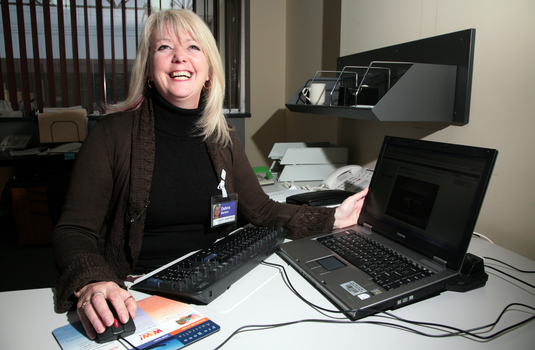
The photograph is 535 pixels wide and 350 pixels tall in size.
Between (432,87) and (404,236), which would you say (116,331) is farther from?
(432,87)

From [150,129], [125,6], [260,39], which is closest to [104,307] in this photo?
[150,129]

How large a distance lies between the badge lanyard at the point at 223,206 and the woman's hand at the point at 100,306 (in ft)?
1.51

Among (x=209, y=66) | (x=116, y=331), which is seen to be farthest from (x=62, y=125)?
(x=116, y=331)

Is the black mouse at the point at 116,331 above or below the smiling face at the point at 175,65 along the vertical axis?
below

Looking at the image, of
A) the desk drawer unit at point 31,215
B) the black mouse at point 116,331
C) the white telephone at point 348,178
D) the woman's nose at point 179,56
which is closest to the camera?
the black mouse at point 116,331

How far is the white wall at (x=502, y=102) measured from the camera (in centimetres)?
108

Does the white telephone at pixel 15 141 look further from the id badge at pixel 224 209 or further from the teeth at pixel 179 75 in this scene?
the id badge at pixel 224 209

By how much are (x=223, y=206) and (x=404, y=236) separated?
563 millimetres

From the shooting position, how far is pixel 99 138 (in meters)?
1.12

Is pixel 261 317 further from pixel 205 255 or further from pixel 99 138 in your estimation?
pixel 99 138

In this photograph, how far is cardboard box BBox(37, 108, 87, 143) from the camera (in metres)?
3.00

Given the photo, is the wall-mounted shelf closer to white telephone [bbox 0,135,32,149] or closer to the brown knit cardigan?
the brown knit cardigan

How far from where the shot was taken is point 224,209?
Result: 1.22 meters

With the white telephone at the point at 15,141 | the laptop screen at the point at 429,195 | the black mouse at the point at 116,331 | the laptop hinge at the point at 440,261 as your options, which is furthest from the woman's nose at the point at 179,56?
the white telephone at the point at 15,141
